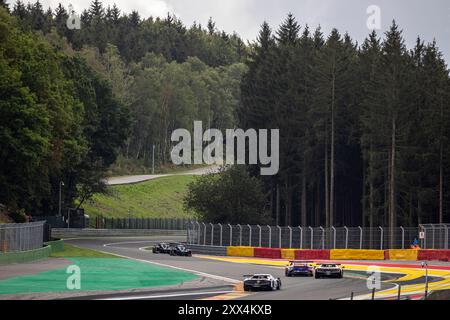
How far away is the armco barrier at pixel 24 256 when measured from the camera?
56562 millimetres

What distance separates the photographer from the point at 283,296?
123 feet

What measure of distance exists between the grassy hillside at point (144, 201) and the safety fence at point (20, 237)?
62.6 m

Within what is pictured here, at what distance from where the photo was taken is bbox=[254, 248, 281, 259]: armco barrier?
75375 mm

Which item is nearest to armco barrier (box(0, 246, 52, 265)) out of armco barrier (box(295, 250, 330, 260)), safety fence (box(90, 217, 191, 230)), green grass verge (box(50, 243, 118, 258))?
green grass verge (box(50, 243, 118, 258))

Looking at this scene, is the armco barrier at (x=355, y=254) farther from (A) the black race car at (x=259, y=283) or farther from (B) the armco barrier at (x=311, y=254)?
(A) the black race car at (x=259, y=283)

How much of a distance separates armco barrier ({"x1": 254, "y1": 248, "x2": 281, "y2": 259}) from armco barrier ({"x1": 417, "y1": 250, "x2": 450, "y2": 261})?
451 inches

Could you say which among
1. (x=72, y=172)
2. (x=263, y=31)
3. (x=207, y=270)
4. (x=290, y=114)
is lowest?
(x=207, y=270)

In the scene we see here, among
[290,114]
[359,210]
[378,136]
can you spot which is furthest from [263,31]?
[378,136]

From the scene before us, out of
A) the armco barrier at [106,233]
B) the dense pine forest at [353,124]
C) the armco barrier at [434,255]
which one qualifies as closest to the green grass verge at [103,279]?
the armco barrier at [434,255]

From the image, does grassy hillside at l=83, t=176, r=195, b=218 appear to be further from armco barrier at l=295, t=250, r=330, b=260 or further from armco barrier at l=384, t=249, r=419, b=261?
armco barrier at l=384, t=249, r=419, b=261

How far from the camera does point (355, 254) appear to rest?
242ft
